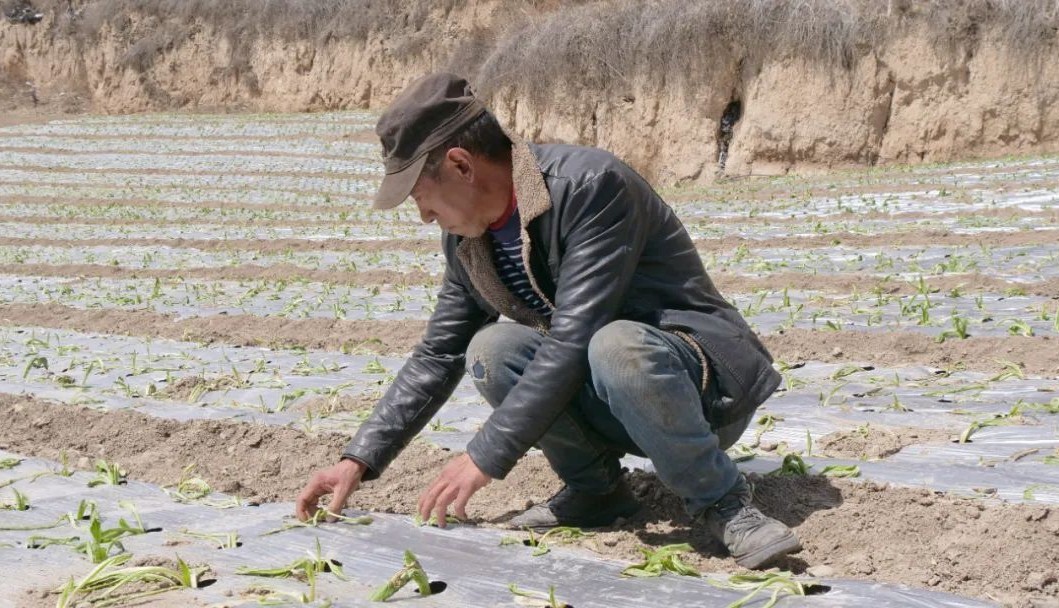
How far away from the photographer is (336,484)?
117 inches

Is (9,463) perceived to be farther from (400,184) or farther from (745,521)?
(745,521)

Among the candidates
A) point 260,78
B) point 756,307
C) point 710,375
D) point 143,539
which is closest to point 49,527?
point 143,539

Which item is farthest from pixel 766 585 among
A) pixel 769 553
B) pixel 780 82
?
pixel 780 82

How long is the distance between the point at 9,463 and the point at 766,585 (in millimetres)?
2933

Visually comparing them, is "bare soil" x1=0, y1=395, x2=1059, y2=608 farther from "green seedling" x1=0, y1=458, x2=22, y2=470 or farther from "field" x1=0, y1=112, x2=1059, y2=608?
"green seedling" x1=0, y1=458, x2=22, y2=470

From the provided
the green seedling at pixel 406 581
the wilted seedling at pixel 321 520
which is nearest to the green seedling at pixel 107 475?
the wilted seedling at pixel 321 520

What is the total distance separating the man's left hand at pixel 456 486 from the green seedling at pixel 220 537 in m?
0.57

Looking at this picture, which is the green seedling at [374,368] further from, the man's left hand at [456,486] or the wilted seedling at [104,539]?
the man's left hand at [456,486]

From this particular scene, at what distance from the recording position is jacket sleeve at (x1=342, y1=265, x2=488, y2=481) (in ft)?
9.75

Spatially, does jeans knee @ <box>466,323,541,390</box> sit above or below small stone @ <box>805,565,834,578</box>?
above

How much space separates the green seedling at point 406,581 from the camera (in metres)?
2.40

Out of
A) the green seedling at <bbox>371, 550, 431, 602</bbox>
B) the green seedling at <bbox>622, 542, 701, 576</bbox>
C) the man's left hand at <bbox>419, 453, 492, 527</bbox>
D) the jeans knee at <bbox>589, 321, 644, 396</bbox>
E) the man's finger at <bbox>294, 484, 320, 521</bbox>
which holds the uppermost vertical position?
the jeans knee at <bbox>589, 321, 644, 396</bbox>

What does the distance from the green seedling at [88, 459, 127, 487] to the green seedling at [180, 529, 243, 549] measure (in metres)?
0.75

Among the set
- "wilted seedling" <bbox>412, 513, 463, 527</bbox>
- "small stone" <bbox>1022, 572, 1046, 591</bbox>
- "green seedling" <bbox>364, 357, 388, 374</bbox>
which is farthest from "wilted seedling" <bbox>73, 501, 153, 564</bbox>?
"green seedling" <bbox>364, 357, 388, 374</bbox>
